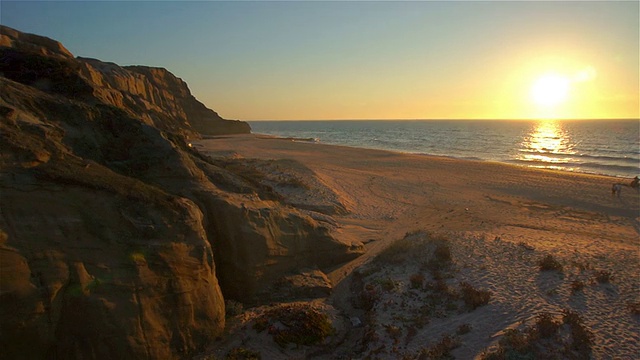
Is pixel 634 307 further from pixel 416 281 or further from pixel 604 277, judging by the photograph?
pixel 416 281

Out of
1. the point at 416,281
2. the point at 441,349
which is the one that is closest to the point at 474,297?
the point at 416,281

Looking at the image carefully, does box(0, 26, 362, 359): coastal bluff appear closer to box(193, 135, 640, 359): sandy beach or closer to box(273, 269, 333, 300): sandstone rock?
box(273, 269, 333, 300): sandstone rock

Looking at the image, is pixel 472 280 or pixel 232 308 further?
pixel 472 280

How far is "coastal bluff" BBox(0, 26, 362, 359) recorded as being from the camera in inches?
239

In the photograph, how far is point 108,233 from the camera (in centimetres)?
672

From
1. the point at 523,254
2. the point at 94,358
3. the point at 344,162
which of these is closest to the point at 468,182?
the point at 344,162

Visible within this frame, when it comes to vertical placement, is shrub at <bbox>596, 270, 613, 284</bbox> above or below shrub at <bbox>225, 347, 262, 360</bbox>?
above

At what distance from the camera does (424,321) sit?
8820 mm

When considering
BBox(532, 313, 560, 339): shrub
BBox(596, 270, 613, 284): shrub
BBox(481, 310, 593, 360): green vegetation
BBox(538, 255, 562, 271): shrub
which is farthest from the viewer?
BBox(538, 255, 562, 271): shrub

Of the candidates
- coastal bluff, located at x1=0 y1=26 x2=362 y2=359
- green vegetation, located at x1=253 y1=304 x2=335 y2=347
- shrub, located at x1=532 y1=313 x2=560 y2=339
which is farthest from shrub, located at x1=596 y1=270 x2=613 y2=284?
coastal bluff, located at x1=0 y1=26 x2=362 y2=359

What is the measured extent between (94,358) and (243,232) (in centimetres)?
389

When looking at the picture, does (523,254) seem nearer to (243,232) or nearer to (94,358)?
(243,232)

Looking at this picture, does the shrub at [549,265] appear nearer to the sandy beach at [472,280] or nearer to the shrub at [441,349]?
the sandy beach at [472,280]

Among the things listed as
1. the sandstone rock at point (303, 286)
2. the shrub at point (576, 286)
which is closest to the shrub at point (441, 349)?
the sandstone rock at point (303, 286)
